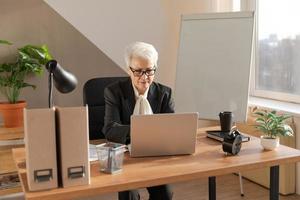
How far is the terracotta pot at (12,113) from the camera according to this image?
2851 millimetres

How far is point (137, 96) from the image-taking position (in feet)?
6.92

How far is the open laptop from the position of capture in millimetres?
1601

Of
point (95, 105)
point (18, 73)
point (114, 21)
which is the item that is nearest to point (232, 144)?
point (95, 105)

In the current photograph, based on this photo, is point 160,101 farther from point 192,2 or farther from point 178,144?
point 192,2

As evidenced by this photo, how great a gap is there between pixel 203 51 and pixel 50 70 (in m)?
1.87

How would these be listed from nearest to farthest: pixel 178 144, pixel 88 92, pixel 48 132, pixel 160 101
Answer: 1. pixel 48 132
2. pixel 178 144
3. pixel 160 101
4. pixel 88 92

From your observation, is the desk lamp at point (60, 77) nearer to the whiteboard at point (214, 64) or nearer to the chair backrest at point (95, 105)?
the chair backrest at point (95, 105)

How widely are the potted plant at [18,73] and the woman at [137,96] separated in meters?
1.02

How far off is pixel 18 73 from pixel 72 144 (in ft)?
5.99

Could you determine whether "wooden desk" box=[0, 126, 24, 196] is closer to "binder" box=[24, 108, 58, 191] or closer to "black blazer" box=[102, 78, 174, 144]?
"black blazer" box=[102, 78, 174, 144]

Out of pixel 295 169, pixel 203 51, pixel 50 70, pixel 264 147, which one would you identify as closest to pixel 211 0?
pixel 203 51

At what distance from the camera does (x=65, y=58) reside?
3340mm

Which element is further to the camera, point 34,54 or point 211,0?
point 211,0

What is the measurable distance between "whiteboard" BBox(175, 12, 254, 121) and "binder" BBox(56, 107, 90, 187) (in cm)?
170
